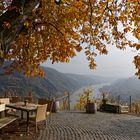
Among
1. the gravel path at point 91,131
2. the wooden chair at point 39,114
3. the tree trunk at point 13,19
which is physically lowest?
the gravel path at point 91,131

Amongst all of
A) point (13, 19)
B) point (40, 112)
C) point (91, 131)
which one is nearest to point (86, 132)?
point (91, 131)

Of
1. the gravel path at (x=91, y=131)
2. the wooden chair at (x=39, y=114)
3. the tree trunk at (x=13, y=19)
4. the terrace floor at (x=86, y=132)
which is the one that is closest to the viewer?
the tree trunk at (x=13, y=19)

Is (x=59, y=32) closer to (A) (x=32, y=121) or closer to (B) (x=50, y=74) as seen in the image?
(A) (x=32, y=121)

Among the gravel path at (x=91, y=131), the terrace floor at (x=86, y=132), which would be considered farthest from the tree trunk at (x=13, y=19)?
the gravel path at (x=91, y=131)

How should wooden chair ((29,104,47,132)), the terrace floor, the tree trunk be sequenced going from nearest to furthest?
the tree trunk, the terrace floor, wooden chair ((29,104,47,132))

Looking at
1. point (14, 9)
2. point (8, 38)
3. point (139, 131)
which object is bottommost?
point (139, 131)

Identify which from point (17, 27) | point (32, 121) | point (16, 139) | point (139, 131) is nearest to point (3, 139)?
point (16, 139)

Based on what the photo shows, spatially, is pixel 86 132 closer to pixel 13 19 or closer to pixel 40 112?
pixel 40 112

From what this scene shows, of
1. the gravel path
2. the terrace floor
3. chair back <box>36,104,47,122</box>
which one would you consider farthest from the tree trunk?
the gravel path

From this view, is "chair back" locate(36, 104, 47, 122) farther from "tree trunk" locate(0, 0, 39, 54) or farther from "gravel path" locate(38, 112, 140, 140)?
"tree trunk" locate(0, 0, 39, 54)

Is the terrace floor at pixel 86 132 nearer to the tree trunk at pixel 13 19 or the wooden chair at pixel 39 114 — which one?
the wooden chair at pixel 39 114

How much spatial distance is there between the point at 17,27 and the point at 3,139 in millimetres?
3608

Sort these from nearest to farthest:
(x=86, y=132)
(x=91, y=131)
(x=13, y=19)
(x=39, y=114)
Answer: (x=13, y=19) < (x=39, y=114) < (x=86, y=132) < (x=91, y=131)

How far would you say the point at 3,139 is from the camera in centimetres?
995
